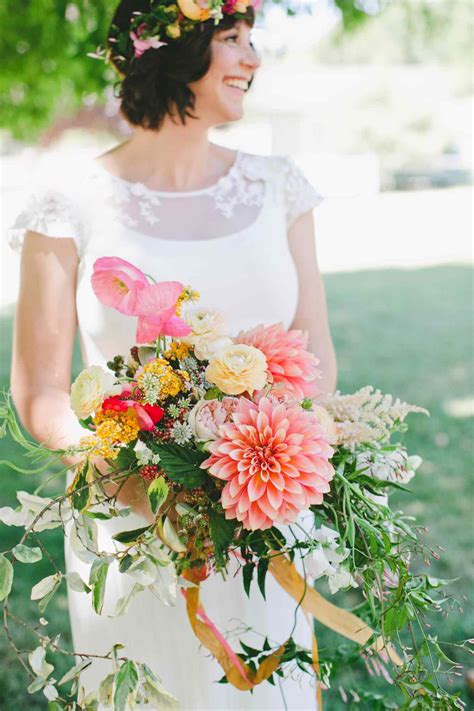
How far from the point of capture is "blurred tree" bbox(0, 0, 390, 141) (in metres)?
4.81

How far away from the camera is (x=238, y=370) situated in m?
1.40

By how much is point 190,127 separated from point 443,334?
8171 mm

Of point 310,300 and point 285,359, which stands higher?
point 285,359

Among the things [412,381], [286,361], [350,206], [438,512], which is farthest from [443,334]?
[350,206]

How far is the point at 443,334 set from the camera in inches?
394

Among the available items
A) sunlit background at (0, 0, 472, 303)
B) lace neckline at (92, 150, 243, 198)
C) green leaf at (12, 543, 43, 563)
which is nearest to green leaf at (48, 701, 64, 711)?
green leaf at (12, 543, 43, 563)

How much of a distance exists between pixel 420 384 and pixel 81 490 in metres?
6.79

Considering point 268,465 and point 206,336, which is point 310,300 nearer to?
point 206,336

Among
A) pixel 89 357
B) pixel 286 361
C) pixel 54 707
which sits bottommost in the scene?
pixel 54 707

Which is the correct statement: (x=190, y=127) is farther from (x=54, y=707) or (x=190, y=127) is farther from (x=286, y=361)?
(x=54, y=707)

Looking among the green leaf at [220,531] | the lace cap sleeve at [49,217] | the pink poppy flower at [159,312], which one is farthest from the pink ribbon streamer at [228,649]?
the lace cap sleeve at [49,217]

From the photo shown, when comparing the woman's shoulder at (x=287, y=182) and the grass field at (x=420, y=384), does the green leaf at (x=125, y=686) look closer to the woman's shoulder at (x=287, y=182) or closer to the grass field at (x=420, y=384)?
the grass field at (x=420, y=384)

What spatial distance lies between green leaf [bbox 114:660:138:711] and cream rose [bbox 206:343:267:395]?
0.46 metres

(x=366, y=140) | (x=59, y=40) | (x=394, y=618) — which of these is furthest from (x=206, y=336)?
(x=366, y=140)
